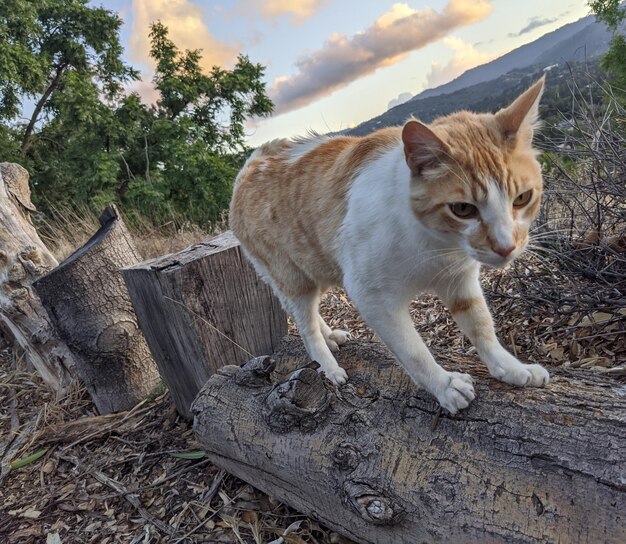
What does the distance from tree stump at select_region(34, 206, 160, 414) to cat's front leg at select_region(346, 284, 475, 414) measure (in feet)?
5.39

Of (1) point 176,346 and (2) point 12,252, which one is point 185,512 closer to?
(1) point 176,346

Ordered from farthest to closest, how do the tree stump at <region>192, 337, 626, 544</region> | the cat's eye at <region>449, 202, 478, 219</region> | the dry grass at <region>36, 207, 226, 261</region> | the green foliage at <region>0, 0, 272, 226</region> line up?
the green foliage at <region>0, 0, 272, 226</region> < the dry grass at <region>36, 207, 226, 261</region> < the cat's eye at <region>449, 202, 478, 219</region> < the tree stump at <region>192, 337, 626, 544</region>

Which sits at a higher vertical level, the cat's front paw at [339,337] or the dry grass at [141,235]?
the dry grass at [141,235]

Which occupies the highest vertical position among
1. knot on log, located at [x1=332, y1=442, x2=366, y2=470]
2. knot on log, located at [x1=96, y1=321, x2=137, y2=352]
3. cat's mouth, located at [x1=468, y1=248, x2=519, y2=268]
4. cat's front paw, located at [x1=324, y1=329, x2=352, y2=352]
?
cat's mouth, located at [x1=468, y1=248, x2=519, y2=268]

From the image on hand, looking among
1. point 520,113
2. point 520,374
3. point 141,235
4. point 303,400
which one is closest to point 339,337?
point 303,400

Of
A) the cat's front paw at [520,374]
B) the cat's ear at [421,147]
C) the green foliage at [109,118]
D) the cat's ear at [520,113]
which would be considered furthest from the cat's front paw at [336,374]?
the green foliage at [109,118]

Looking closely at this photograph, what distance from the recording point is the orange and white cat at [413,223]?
1368 millimetres

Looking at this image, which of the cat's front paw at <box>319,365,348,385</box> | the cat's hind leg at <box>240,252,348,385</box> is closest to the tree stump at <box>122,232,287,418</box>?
the cat's hind leg at <box>240,252,348,385</box>

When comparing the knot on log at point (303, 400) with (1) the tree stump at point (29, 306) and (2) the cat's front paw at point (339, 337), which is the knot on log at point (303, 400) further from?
(1) the tree stump at point (29, 306)

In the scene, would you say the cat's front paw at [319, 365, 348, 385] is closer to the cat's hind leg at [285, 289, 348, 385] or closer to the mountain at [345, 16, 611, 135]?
the cat's hind leg at [285, 289, 348, 385]

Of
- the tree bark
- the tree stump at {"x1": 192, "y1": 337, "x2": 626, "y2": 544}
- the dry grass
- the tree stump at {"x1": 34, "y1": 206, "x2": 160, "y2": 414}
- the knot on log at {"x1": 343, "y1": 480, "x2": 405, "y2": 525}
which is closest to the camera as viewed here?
the tree stump at {"x1": 192, "y1": 337, "x2": 626, "y2": 544}

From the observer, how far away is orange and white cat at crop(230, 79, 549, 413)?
1368mm

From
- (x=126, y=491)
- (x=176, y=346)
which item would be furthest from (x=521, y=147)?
(x=126, y=491)

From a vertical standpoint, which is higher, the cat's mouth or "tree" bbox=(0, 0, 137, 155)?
"tree" bbox=(0, 0, 137, 155)
